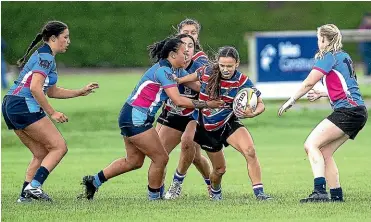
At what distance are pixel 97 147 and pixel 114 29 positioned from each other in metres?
26.7

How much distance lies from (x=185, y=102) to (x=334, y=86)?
4.97 feet

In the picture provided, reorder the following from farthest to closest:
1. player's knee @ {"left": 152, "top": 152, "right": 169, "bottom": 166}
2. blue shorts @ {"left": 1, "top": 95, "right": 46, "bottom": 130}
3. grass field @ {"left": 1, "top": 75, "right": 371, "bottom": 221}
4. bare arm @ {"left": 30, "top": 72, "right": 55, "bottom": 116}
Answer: blue shorts @ {"left": 1, "top": 95, "right": 46, "bottom": 130} < player's knee @ {"left": 152, "top": 152, "right": 169, "bottom": 166} < bare arm @ {"left": 30, "top": 72, "right": 55, "bottom": 116} < grass field @ {"left": 1, "top": 75, "right": 371, "bottom": 221}

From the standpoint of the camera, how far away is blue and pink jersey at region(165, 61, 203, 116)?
11.9 meters

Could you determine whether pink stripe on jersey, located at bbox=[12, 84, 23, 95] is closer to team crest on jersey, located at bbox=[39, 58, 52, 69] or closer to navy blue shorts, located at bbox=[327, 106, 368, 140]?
team crest on jersey, located at bbox=[39, 58, 52, 69]

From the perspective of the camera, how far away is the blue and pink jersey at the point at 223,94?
37.3 ft

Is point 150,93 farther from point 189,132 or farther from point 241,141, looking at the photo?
point 241,141

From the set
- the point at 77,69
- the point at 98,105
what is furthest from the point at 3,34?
the point at 98,105

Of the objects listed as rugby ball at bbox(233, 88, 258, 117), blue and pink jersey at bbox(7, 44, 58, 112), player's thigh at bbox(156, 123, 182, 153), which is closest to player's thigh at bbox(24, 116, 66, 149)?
blue and pink jersey at bbox(7, 44, 58, 112)

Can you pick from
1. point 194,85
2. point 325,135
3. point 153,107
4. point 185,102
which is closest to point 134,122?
point 153,107

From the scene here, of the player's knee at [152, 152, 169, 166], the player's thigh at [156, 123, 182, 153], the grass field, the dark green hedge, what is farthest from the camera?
the dark green hedge

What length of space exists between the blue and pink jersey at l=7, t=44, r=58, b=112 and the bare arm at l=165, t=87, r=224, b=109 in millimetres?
1265

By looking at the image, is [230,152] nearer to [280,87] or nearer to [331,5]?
[280,87]

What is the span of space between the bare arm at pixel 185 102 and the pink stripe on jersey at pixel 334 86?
1.11m

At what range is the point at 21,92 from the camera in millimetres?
11547
